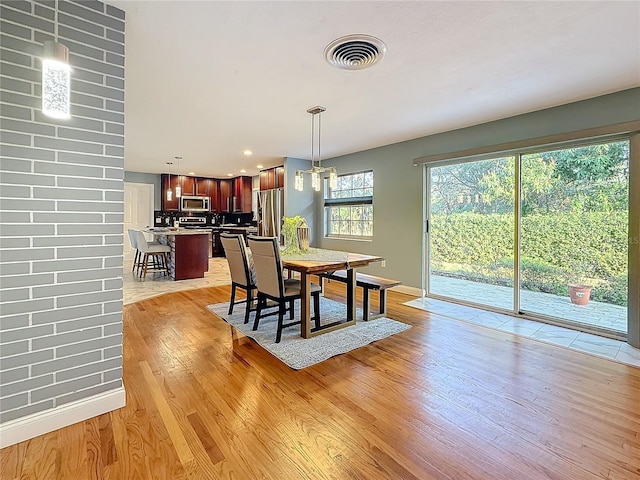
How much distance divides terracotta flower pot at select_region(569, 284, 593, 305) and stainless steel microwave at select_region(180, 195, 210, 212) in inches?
321

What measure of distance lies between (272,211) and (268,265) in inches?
153

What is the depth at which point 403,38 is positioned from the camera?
203 centimetres

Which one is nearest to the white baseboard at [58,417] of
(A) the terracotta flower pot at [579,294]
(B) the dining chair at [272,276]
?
(B) the dining chair at [272,276]

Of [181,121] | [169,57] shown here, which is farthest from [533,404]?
[181,121]

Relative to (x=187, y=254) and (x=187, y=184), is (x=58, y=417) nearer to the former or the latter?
(x=187, y=254)

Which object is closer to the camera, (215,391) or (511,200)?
(215,391)

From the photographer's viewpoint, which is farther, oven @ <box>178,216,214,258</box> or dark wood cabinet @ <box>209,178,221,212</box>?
dark wood cabinet @ <box>209,178,221,212</box>

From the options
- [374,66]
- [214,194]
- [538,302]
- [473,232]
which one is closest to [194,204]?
[214,194]

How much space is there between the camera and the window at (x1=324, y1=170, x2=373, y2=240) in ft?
18.2

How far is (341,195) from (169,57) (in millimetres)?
4093

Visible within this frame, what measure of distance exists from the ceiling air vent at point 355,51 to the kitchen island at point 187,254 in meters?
4.26

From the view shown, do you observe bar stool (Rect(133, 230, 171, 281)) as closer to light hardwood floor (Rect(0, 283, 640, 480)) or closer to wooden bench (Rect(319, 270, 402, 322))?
light hardwood floor (Rect(0, 283, 640, 480))

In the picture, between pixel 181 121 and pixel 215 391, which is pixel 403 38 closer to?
pixel 215 391

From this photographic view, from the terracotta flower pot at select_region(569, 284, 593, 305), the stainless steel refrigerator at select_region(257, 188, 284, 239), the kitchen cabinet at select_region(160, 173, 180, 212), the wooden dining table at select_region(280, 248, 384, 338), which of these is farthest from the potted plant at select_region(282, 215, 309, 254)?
the kitchen cabinet at select_region(160, 173, 180, 212)
